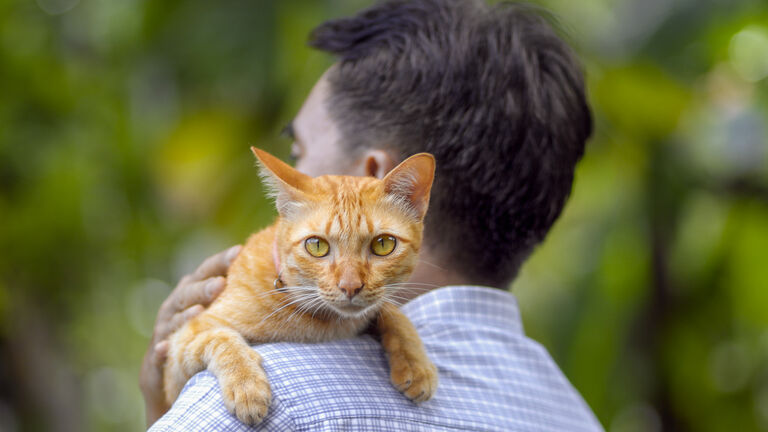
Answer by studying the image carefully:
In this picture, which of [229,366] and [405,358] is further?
[405,358]

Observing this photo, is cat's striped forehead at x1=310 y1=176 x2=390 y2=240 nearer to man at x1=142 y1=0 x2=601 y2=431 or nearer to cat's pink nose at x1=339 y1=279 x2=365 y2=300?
cat's pink nose at x1=339 y1=279 x2=365 y2=300

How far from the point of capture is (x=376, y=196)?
1311 millimetres

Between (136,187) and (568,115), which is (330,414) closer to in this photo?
(568,115)

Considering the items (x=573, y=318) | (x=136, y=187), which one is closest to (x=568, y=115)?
(x=573, y=318)

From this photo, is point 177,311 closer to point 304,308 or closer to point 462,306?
point 304,308

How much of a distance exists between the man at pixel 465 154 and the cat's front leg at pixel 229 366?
0.17 meters

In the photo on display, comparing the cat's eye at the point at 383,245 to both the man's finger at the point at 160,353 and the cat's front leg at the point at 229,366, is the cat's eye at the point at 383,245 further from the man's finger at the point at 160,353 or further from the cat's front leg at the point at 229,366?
the man's finger at the point at 160,353

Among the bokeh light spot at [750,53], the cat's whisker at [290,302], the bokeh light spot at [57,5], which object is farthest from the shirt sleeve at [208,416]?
the bokeh light spot at [57,5]

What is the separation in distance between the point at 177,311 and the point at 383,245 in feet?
2.62

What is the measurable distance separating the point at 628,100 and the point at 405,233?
15.2ft

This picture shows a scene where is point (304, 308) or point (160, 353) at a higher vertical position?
point (304, 308)

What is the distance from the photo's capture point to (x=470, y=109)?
5.88 feet

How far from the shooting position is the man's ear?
5.48ft

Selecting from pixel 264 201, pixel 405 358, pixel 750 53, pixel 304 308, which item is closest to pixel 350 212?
pixel 304 308
